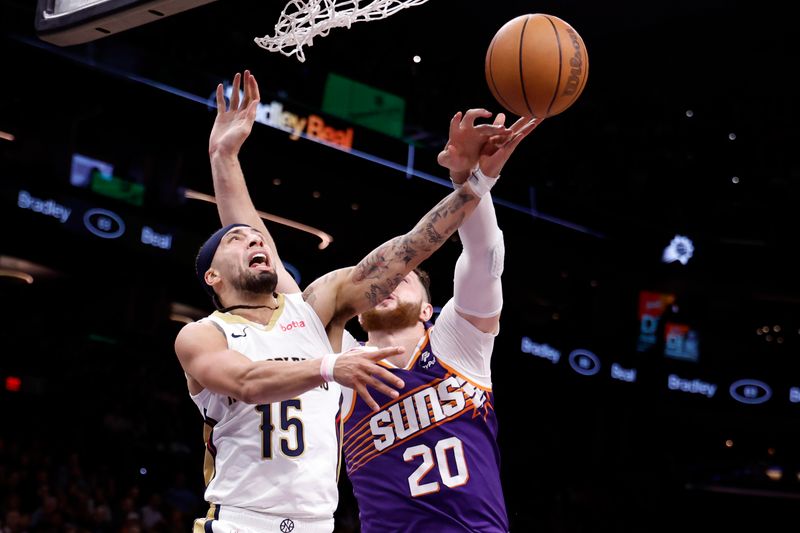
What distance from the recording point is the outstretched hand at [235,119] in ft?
14.7

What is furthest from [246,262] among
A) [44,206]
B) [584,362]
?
[584,362]

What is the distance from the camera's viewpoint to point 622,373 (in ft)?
65.9

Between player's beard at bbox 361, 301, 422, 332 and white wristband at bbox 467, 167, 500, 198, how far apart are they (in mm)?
893

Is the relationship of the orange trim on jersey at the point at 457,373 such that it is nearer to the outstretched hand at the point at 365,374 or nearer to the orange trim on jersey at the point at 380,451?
the orange trim on jersey at the point at 380,451

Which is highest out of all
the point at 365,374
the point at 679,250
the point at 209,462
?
the point at 679,250

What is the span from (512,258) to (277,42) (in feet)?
49.4

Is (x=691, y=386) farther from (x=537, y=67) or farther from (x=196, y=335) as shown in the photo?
(x=196, y=335)

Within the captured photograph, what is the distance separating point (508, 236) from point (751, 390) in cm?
632

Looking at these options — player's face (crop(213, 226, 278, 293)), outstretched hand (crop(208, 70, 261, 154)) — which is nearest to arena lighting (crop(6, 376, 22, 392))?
outstretched hand (crop(208, 70, 261, 154))

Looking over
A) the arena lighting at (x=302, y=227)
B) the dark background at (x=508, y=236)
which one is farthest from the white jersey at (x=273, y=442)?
the arena lighting at (x=302, y=227)

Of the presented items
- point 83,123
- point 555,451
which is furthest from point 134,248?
point 555,451

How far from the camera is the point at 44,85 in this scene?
13.7 m

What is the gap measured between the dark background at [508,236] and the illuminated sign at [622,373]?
0.41 feet

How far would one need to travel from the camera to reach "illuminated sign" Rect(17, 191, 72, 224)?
43.7 ft
